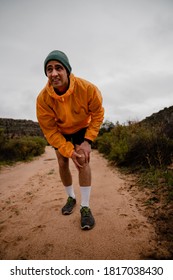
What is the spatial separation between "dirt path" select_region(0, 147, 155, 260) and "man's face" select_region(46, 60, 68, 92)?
1.69 m

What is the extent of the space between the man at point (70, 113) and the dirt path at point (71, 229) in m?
0.20

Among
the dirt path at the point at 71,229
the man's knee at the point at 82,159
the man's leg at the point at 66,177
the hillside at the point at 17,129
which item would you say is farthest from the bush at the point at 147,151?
the hillside at the point at 17,129

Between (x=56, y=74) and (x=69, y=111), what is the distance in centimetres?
45

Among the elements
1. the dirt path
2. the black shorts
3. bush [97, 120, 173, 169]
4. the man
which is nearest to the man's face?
the man

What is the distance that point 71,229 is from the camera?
2148mm

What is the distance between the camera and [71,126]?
2443mm

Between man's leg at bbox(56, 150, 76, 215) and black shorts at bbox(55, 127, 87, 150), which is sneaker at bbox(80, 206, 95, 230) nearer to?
man's leg at bbox(56, 150, 76, 215)

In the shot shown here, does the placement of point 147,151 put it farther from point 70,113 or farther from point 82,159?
point 70,113

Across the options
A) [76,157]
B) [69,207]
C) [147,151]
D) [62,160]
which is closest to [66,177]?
[62,160]

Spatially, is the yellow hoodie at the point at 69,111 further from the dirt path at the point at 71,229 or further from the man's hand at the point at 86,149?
the dirt path at the point at 71,229

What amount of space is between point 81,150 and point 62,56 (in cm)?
114
